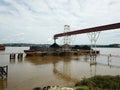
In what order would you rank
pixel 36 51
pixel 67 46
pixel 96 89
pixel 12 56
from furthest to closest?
1. pixel 67 46
2. pixel 36 51
3. pixel 12 56
4. pixel 96 89

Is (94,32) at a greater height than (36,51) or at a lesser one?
greater

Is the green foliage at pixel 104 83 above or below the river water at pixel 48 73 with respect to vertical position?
above

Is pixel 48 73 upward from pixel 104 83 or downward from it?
downward

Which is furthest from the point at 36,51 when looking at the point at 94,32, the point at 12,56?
the point at 94,32

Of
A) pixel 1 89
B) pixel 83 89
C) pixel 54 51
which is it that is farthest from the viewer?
pixel 54 51

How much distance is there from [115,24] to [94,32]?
511 cm

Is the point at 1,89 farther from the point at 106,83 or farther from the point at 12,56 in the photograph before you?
the point at 12,56

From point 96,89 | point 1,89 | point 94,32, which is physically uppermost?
point 94,32

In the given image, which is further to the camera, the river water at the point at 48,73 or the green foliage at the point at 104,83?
the river water at the point at 48,73

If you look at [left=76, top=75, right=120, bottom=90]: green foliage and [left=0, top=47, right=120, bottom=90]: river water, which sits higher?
[left=76, top=75, right=120, bottom=90]: green foliage

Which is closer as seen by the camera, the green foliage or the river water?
the green foliage

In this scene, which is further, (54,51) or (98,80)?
(54,51)

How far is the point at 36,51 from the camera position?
40.6 m

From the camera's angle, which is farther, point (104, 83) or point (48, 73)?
point (48, 73)
